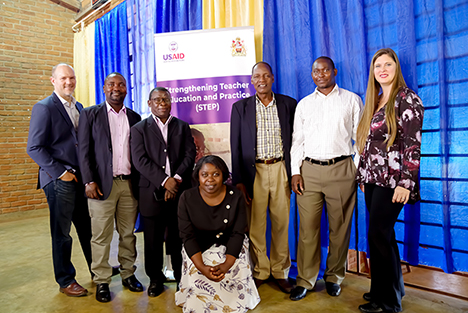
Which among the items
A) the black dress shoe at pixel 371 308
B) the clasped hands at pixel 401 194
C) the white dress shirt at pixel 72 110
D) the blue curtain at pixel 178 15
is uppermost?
the blue curtain at pixel 178 15

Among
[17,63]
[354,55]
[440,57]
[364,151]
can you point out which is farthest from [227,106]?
[17,63]

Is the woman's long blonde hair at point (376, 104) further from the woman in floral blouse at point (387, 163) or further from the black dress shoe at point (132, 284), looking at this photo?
the black dress shoe at point (132, 284)

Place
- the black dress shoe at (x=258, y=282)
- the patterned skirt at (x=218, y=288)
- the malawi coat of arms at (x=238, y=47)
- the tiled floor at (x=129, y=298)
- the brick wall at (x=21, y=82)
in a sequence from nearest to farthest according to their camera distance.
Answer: the patterned skirt at (x=218, y=288)
the tiled floor at (x=129, y=298)
the black dress shoe at (x=258, y=282)
the malawi coat of arms at (x=238, y=47)
the brick wall at (x=21, y=82)

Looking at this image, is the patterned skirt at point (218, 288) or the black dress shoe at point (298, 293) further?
the black dress shoe at point (298, 293)

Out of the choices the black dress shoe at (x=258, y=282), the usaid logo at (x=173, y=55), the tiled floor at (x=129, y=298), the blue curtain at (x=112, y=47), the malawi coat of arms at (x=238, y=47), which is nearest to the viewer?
the tiled floor at (x=129, y=298)

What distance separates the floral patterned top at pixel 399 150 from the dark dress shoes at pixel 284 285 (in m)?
1.01

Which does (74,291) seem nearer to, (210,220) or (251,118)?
(210,220)

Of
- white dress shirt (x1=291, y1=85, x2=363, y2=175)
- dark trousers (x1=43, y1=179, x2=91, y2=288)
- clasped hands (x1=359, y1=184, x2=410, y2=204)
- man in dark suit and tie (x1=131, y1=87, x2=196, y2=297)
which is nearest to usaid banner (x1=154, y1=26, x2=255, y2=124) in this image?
man in dark suit and tie (x1=131, y1=87, x2=196, y2=297)

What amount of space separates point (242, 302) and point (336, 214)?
2.91 feet

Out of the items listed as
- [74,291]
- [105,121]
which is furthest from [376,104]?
[74,291]

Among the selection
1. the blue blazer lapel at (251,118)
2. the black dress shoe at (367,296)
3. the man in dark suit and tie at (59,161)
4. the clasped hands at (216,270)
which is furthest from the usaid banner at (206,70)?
the black dress shoe at (367,296)

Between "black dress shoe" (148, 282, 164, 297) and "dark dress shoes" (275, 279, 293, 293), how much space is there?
0.92 meters

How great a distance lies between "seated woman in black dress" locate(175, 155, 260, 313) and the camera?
79.6 inches

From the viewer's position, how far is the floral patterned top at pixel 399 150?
178cm
